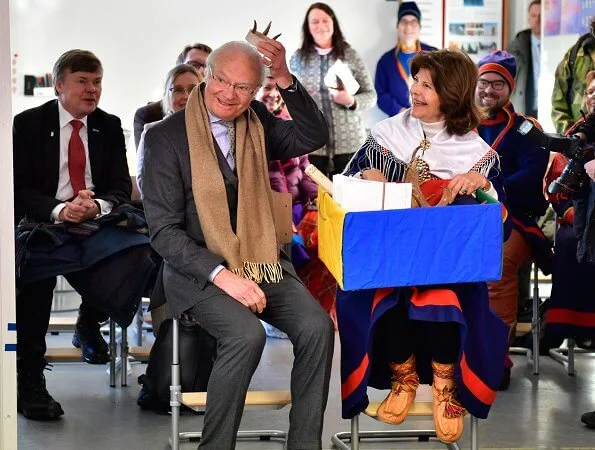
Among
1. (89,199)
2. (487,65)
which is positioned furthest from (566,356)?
(89,199)

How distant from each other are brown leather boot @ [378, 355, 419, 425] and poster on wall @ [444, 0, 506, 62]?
5840 mm

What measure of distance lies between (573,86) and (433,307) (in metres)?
3.33

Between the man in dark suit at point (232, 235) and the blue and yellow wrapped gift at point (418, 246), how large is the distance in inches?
13.5

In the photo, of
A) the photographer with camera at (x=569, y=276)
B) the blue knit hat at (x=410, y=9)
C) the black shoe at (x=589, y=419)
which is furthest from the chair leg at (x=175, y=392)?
the blue knit hat at (x=410, y=9)

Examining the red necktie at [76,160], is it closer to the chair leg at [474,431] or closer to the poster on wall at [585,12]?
the chair leg at [474,431]

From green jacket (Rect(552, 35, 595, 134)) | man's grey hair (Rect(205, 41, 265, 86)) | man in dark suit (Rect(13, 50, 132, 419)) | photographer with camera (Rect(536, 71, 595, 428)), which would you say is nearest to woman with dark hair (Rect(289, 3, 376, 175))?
green jacket (Rect(552, 35, 595, 134))

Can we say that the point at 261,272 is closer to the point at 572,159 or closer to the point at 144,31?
the point at 572,159

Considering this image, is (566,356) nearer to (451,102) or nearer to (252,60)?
(451,102)

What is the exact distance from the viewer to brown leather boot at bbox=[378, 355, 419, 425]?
348 cm

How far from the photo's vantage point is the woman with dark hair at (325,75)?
7.09m

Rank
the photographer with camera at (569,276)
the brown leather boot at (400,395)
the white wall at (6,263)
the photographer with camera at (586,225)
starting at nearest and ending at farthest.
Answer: the white wall at (6,263) → the brown leather boot at (400,395) → the photographer with camera at (586,225) → the photographer with camera at (569,276)

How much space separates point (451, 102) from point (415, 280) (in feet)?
2.51

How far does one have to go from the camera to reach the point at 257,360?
134 inches

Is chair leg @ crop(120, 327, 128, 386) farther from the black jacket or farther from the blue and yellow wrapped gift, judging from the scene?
the blue and yellow wrapped gift
